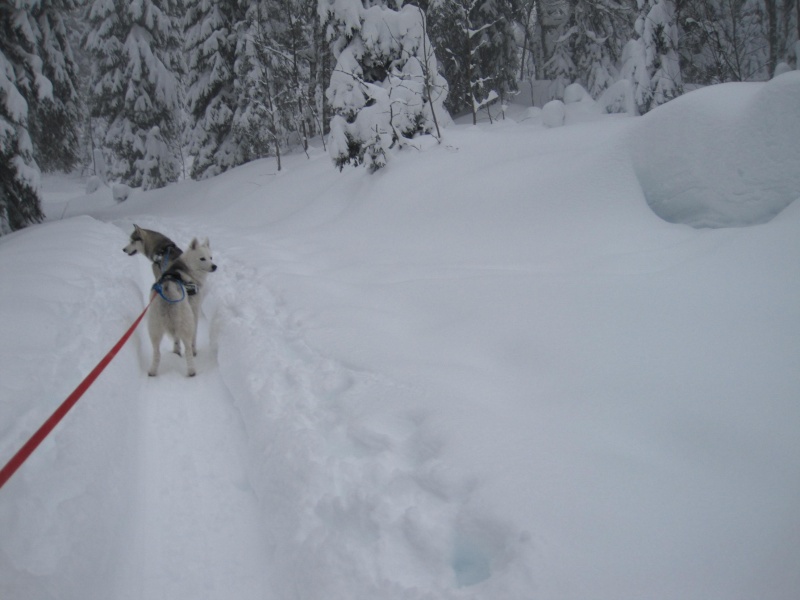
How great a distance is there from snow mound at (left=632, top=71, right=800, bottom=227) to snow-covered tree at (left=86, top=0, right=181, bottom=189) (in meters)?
22.3

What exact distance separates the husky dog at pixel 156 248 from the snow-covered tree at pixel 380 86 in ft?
15.4

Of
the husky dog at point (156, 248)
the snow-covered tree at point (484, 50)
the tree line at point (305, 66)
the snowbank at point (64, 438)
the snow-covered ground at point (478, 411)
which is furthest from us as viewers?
the snow-covered tree at point (484, 50)

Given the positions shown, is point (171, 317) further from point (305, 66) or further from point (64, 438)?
point (305, 66)

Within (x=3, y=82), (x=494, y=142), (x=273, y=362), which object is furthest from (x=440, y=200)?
(x=3, y=82)

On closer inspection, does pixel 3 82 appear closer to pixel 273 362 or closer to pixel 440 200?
pixel 440 200

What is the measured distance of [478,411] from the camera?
251cm

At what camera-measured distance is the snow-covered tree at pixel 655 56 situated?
541 inches

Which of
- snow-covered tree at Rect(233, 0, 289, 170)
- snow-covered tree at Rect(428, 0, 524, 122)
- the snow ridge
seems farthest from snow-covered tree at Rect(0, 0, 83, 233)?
snow-covered tree at Rect(428, 0, 524, 122)

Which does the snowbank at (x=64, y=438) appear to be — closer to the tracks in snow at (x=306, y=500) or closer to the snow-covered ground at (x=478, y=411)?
the snow-covered ground at (x=478, y=411)

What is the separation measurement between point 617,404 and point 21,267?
281 inches

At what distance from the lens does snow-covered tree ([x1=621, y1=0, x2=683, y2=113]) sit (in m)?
13.7

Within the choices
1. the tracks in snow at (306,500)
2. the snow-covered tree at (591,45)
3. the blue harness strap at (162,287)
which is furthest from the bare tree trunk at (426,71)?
the snow-covered tree at (591,45)

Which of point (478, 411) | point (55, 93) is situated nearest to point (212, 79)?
point (55, 93)

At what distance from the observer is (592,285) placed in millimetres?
3701
